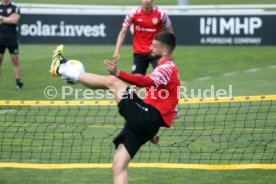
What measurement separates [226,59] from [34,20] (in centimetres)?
718

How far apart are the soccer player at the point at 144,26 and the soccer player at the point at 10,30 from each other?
4.13 m

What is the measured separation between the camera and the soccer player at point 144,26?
16.3 meters

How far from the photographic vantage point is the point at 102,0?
4594 centimetres

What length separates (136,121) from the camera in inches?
A: 384

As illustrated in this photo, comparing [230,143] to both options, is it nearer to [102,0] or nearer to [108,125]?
[108,125]

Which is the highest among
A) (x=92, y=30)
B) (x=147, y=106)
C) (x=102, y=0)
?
(x=147, y=106)

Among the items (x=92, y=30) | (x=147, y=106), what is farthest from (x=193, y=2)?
(x=147, y=106)

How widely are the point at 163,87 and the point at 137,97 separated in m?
0.40

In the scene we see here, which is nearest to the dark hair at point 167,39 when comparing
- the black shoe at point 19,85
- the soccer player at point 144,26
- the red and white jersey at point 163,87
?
the red and white jersey at point 163,87

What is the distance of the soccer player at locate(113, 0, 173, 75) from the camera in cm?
1633

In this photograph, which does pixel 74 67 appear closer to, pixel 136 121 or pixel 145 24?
pixel 136 121

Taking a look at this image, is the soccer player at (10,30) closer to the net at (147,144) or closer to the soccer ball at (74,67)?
the net at (147,144)

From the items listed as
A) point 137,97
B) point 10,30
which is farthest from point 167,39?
point 10,30

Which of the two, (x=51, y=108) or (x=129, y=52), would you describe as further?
(x=129, y=52)
